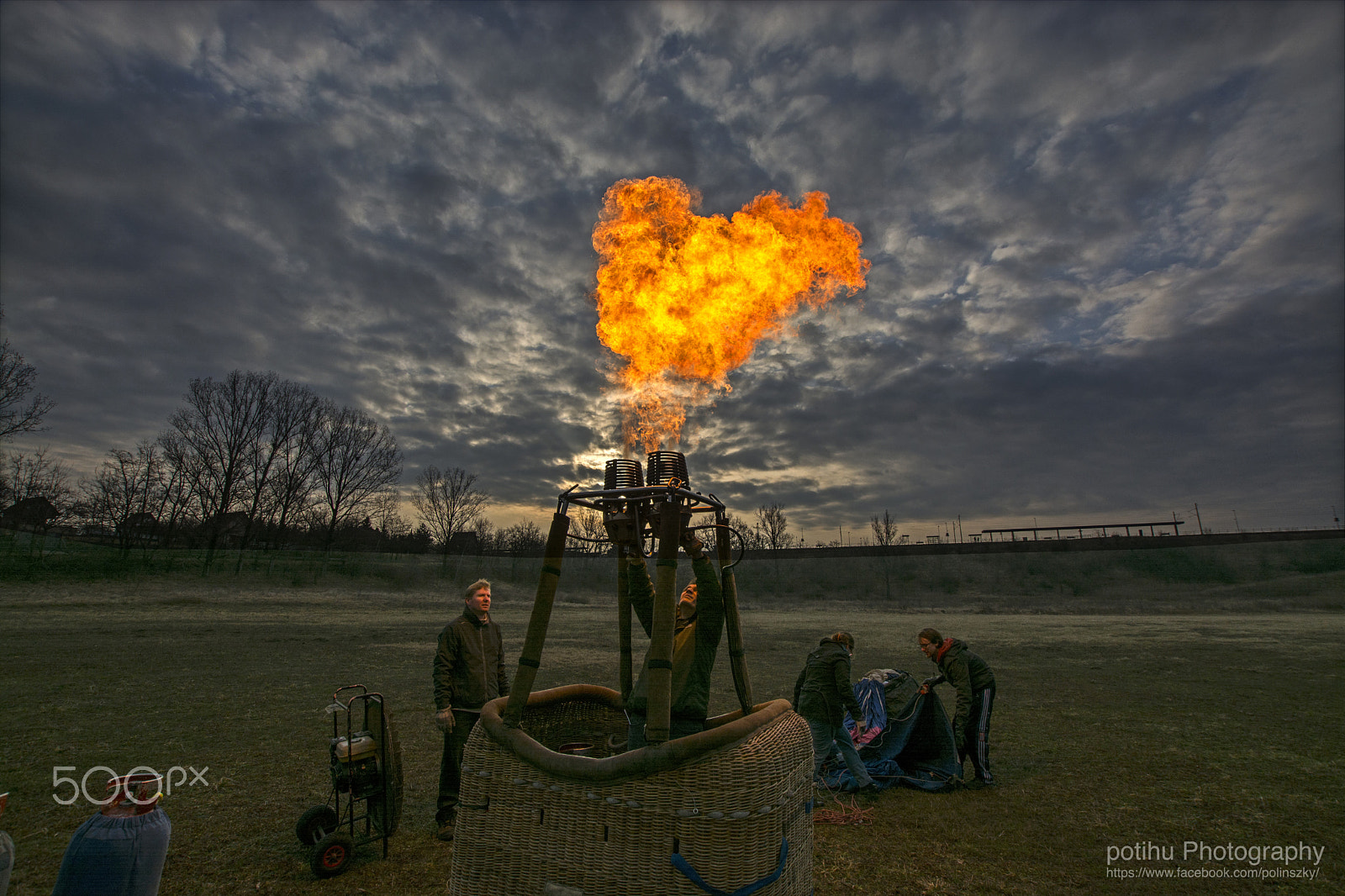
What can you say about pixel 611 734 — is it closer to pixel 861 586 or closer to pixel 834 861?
pixel 834 861

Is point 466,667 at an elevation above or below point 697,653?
below

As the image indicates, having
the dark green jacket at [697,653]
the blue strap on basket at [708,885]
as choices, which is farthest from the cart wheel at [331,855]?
the blue strap on basket at [708,885]

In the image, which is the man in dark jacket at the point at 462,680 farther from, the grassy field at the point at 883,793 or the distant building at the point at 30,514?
the distant building at the point at 30,514

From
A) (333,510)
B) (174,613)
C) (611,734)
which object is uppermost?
(333,510)

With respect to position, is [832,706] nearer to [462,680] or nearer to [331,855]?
[462,680]

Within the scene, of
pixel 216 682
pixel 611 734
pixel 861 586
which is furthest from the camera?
pixel 861 586

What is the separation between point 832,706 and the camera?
20.6ft

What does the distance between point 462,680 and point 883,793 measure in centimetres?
443

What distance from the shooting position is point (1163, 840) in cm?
505

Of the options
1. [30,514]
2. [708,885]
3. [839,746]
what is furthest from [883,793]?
[30,514]

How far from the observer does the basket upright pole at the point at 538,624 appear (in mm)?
2928

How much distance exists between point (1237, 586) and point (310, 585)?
60954mm

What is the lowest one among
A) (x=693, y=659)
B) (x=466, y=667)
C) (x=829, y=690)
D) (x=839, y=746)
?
(x=839, y=746)

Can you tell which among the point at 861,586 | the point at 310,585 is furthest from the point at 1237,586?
the point at 310,585
